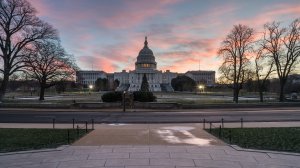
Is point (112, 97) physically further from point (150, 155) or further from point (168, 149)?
point (150, 155)

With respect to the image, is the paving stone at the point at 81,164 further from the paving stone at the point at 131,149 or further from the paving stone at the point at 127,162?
the paving stone at the point at 131,149

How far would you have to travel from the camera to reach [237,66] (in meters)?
59.0

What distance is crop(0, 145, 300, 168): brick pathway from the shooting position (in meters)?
12.0

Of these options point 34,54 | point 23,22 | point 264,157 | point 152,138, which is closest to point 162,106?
point 34,54

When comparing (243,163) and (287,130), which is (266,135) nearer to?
(287,130)

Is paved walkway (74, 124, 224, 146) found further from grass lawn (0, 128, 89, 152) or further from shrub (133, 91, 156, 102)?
shrub (133, 91, 156, 102)

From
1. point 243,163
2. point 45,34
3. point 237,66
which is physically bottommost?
point 243,163

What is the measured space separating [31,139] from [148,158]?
769 centimetres

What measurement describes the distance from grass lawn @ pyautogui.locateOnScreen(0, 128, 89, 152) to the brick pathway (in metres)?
1.72

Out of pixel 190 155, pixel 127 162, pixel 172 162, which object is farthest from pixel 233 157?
pixel 127 162

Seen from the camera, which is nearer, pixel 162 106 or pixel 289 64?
pixel 162 106

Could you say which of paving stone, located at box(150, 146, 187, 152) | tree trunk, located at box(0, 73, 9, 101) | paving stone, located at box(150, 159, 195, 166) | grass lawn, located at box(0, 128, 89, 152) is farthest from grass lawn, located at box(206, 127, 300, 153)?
tree trunk, located at box(0, 73, 9, 101)

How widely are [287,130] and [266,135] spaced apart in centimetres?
292

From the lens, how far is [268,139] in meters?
17.9
